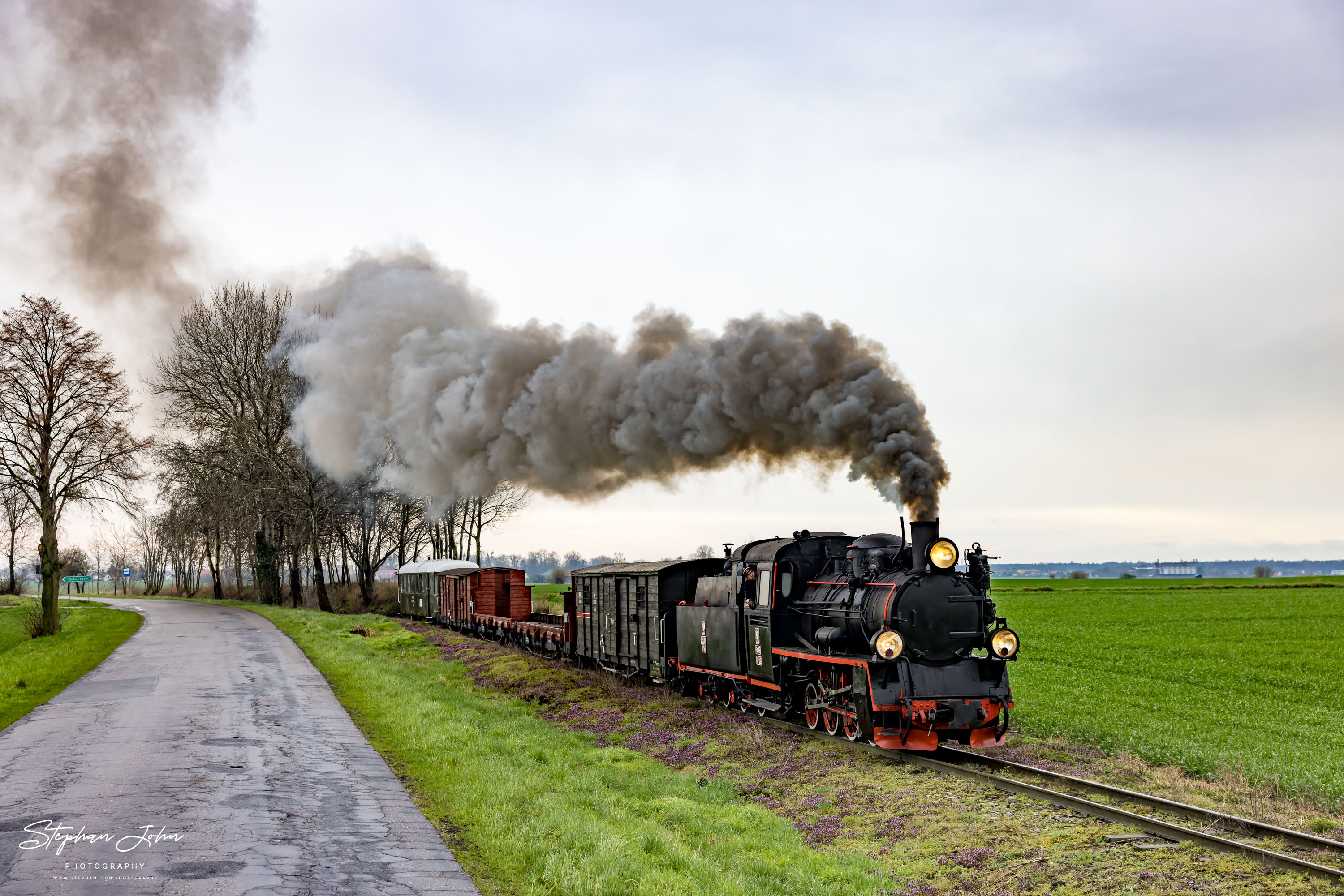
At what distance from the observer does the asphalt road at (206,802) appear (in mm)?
7031

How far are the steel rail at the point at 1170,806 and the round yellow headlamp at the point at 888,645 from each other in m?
1.88

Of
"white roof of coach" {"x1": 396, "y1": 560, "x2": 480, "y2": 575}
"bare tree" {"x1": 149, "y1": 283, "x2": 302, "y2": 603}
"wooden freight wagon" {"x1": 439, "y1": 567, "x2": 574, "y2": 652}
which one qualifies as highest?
"bare tree" {"x1": 149, "y1": 283, "x2": 302, "y2": 603}

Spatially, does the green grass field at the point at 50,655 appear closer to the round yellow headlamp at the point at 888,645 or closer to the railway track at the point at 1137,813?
the round yellow headlamp at the point at 888,645

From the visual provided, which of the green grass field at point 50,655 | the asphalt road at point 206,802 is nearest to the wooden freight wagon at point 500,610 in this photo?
the green grass field at point 50,655

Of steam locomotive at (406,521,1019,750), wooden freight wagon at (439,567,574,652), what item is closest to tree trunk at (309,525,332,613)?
wooden freight wagon at (439,567,574,652)

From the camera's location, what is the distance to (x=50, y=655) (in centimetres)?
2212

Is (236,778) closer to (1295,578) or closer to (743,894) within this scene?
(743,894)

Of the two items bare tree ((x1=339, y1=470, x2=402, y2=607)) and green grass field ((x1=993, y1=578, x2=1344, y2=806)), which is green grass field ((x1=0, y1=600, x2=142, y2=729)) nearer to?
bare tree ((x1=339, y1=470, x2=402, y2=607))

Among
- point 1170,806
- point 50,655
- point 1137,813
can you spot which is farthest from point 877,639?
point 50,655

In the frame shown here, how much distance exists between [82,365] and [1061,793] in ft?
93.2

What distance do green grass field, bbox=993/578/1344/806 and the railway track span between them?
2.12 meters

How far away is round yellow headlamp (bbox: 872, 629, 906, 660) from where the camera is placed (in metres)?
11.4

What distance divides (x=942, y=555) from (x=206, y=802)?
883 centimetres

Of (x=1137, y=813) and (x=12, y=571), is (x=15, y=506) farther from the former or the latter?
(x=12, y=571)
